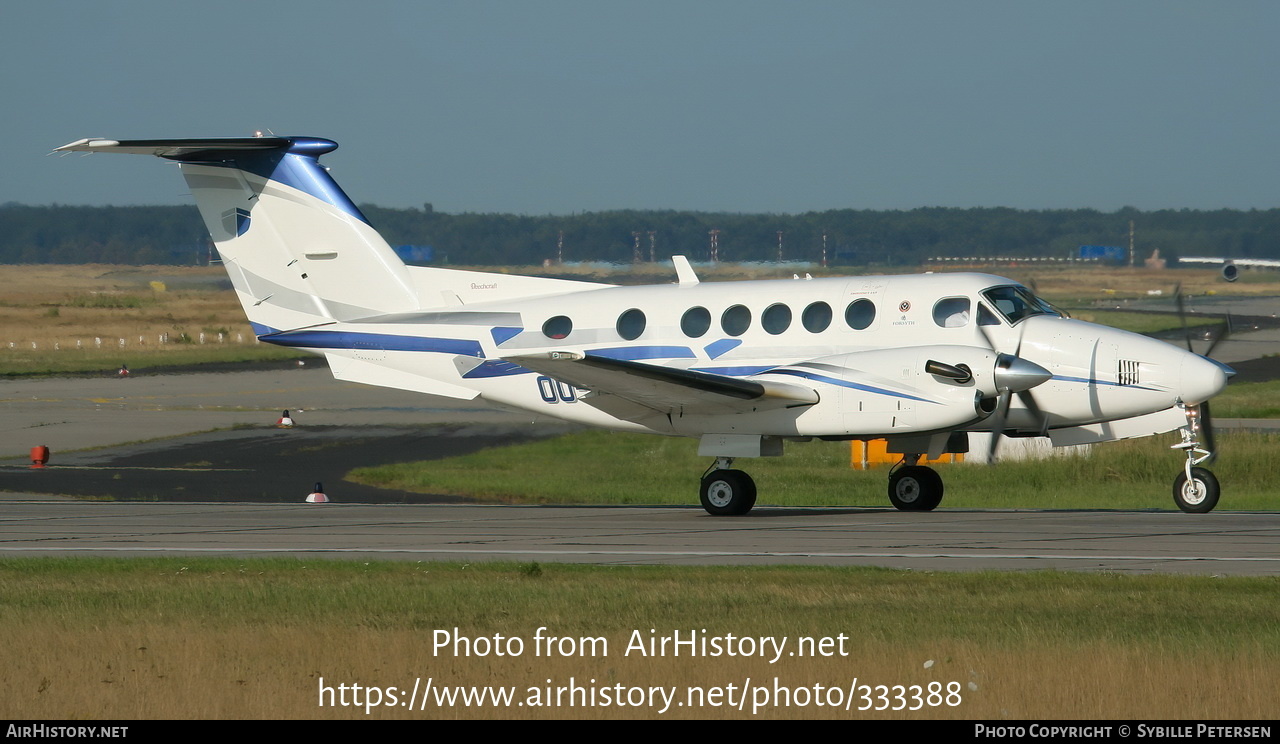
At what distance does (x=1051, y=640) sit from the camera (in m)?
9.66

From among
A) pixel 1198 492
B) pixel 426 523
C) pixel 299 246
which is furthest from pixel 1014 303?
pixel 299 246

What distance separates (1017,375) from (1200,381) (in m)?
2.32

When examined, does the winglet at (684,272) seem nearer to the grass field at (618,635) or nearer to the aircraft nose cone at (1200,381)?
the aircraft nose cone at (1200,381)

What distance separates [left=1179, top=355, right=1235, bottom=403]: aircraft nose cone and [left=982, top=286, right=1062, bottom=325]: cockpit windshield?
198 cm

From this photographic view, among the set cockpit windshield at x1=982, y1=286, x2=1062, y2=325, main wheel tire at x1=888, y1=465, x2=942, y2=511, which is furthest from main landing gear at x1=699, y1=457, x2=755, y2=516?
cockpit windshield at x1=982, y1=286, x2=1062, y2=325

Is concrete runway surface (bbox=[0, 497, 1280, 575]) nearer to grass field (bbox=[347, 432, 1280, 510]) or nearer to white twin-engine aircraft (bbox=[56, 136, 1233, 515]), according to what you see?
white twin-engine aircraft (bbox=[56, 136, 1233, 515])

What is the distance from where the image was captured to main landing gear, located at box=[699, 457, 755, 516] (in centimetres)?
1964

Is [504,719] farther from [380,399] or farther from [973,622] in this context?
[380,399]

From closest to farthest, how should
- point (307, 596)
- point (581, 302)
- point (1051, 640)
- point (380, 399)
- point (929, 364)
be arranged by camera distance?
point (1051, 640)
point (307, 596)
point (929, 364)
point (581, 302)
point (380, 399)

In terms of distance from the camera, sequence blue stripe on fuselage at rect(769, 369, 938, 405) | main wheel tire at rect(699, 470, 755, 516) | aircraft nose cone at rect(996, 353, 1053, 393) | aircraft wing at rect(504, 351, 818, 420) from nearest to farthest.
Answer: aircraft nose cone at rect(996, 353, 1053, 393) < blue stripe on fuselage at rect(769, 369, 938, 405) < aircraft wing at rect(504, 351, 818, 420) < main wheel tire at rect(699, 470, 755, 516)

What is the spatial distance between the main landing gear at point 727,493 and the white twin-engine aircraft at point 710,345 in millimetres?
28

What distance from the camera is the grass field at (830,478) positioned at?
1014 inches

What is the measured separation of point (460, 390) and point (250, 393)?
83.6ft
